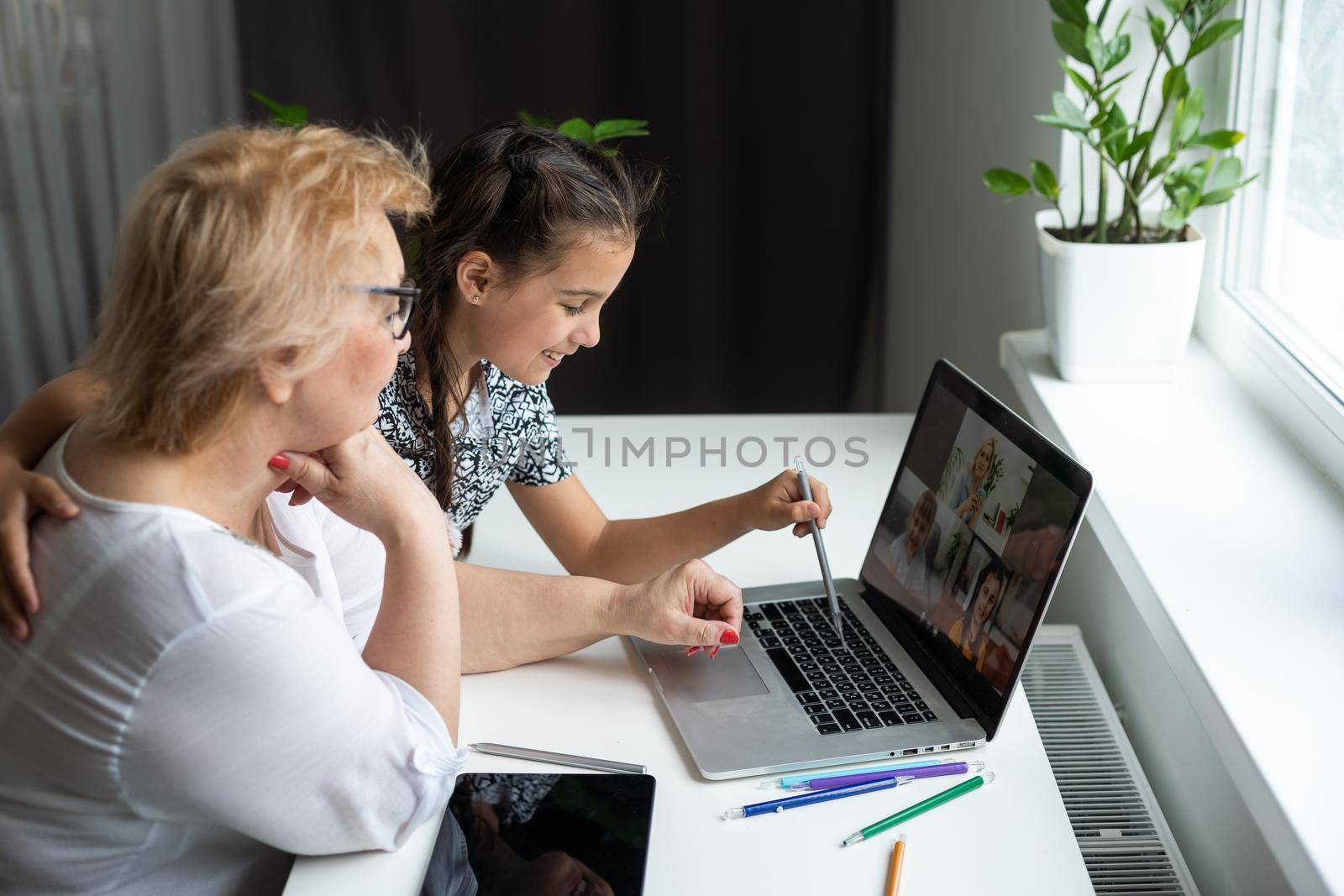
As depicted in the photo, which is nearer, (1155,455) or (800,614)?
(800,614)

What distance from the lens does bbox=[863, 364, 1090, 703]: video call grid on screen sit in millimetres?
926

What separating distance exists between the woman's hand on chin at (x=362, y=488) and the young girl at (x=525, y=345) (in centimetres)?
20

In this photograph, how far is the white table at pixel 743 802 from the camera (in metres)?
0.81

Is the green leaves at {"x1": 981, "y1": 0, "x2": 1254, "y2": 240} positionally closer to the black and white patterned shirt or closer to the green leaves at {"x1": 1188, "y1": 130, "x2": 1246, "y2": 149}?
the green leaves at {"x1": 1188, "y1": 130, "x2": 1246, "y2": 149}

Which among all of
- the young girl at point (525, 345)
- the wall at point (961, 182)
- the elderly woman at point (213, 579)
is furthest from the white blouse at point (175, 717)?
the wall at point (961, 182)

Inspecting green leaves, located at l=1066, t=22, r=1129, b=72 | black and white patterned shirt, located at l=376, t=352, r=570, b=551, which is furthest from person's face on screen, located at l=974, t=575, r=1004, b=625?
green leaves, located at l=1066, t=22, r=1129, b=72

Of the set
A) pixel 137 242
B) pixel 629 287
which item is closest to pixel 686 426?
pixel 137 242

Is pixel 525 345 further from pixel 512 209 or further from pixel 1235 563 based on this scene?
pixel 1235 563

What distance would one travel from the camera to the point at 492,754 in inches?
37.4

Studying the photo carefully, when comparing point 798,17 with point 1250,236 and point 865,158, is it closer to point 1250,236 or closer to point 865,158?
point 865,158

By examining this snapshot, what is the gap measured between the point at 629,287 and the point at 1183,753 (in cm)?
181

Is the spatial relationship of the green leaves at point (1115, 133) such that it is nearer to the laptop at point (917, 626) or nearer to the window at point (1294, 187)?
the window at point (1294, 187)

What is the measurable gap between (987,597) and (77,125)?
2.35 meters

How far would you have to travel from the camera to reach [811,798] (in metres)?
0.89
